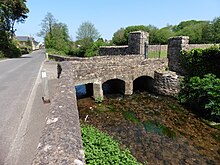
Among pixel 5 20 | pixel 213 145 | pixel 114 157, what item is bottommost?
pixel 213 145

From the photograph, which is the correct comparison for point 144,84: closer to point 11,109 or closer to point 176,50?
point 176,50

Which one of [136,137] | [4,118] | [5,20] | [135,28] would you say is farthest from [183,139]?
[5,20]

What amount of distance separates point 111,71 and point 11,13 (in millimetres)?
32941

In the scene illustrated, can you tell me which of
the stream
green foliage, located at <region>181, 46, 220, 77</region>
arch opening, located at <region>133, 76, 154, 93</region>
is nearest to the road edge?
the stream

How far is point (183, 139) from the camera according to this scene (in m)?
8.14

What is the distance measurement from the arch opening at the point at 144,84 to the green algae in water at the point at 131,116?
4.99 meters

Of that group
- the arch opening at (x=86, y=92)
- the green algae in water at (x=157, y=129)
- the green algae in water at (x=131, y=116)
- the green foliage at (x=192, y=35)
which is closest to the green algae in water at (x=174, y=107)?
the green algae in water at (x=157, y=129)

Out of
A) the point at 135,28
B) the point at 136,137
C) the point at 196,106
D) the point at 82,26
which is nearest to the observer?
the point at 136,137

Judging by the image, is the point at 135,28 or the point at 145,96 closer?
the point at 145,96

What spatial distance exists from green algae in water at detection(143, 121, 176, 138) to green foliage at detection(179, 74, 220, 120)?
276cm

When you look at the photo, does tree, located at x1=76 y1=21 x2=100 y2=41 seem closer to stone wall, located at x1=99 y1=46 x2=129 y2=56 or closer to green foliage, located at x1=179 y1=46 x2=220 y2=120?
stone wall, located at x1=99 y1=46 x2=129 y2=56

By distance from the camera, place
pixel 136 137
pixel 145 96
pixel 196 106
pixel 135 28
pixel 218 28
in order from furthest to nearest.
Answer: pixel 135 28
pixel 218 28
pixel 145 96
pixel 196 106
pixel 136 137

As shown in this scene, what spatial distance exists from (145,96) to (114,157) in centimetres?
994

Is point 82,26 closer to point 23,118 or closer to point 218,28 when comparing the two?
point 218,28
